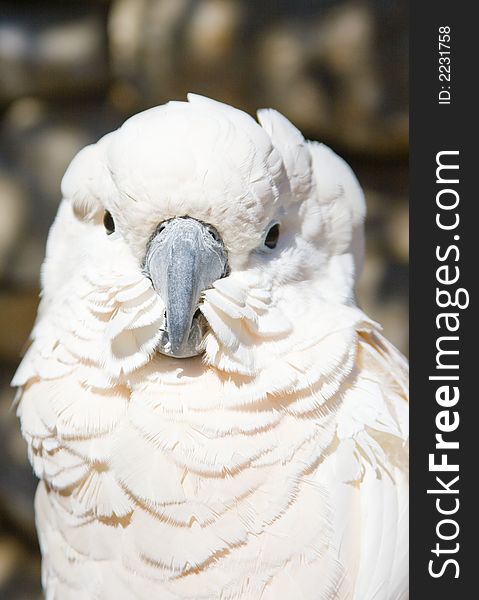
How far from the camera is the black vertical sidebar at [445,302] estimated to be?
0.88 meters

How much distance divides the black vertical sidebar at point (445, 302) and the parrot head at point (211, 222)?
15 centimetres

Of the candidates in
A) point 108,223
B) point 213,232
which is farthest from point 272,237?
point 108,223

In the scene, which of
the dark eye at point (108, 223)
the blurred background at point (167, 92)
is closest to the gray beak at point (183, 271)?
the dark eye at point (108, 223)

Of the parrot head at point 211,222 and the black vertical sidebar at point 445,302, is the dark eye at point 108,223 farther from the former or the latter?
the black vertical sidebar at point 445,302

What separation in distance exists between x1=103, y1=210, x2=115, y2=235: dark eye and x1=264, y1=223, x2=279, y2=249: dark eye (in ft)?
0.66

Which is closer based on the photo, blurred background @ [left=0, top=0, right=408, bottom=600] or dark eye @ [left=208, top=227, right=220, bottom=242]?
dark eye @ [left=208, top=227, right=220, bottom=242]

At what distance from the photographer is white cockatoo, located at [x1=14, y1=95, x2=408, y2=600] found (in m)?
0.88

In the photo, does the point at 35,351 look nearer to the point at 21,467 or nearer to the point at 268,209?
the point at 268,209

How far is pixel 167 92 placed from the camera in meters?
1.67

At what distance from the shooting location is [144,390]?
93cm

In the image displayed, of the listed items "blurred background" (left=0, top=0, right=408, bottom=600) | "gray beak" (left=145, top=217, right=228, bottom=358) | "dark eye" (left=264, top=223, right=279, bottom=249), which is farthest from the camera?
"blurred background" (left=0, top=0, right=408, bottom=600)

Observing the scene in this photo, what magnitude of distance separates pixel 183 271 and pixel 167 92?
95cm

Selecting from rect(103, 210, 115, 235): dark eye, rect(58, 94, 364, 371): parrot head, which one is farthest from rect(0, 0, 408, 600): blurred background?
rect(103, 210, 115, 235): dark eye

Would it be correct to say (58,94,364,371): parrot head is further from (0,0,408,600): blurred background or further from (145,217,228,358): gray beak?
(0,0,408,600): blurred background
